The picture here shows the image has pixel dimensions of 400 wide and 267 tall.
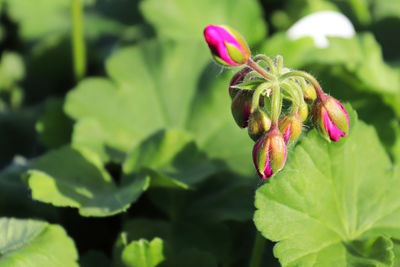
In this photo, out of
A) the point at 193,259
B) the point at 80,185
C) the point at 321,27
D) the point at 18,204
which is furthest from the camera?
the point at 321,27

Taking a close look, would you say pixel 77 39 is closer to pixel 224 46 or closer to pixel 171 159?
pixel 171 159

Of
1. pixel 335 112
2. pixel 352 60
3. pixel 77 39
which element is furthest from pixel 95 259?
pixel 352 60

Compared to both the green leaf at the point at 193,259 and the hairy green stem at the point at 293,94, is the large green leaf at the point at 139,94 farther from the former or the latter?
the hairy green stem at the point at 293,94

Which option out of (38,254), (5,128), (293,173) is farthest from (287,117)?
(5,128)

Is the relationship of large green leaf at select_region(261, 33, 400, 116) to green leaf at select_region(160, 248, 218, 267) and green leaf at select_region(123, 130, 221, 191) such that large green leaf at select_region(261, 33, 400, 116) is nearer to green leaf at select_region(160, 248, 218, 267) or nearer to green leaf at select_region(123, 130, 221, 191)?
green leaf at select_region(123, 130, 221, 191)

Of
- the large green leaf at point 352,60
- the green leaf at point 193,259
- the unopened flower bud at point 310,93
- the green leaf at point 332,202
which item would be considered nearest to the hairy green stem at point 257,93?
the unopened flower bud at point 310,93
